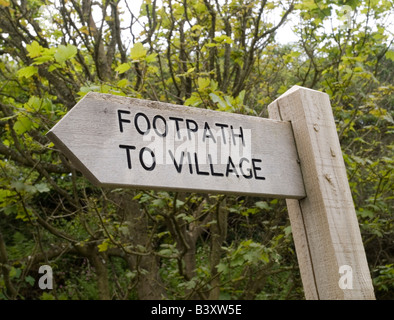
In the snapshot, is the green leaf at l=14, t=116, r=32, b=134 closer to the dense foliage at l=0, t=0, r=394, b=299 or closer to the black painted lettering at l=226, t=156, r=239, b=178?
the dense foliage at l=0, t=0, r=394, b=299

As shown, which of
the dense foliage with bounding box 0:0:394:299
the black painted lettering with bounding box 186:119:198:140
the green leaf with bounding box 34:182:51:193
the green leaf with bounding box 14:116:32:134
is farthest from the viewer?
the dense foliage with bounding box 0:0:394:299

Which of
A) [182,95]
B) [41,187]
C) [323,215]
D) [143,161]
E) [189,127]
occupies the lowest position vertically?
→ [323,215]

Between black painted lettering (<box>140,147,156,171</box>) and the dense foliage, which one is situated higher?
the dense foliage

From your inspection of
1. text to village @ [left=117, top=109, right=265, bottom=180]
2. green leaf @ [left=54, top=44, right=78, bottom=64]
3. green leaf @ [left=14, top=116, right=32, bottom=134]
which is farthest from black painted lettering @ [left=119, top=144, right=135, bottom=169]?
green leaf @ [left=14, top=116, right=32, bottom=134]

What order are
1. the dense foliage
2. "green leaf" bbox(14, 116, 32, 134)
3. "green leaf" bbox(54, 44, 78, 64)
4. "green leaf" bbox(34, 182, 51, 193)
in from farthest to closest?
the dense foliage < "green leaf" bbox(34, 182, 51, 193) < "green leaf" bbox(14, 116, 32, 134) < "green leaf" bbox(54, 44, 78, 64)

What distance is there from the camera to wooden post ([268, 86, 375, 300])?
1.49 meters

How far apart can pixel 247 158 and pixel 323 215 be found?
10.7 inches

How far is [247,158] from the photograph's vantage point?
1494 mm

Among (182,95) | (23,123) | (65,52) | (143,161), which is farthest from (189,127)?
(182,95)

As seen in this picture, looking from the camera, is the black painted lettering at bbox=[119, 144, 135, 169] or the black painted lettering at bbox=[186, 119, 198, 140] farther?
the black painted lettering at bbox=[186, 119, 198, 140]

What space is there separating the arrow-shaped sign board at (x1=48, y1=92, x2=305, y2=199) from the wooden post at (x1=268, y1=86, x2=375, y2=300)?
0.05 metres

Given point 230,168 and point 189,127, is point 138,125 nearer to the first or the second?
point 189,127

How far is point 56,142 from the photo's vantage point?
1214mm

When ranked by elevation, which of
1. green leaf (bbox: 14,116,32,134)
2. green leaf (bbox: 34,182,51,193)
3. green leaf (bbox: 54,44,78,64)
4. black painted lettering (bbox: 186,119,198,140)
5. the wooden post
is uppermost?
green leaf (bbox: 54,44,78,64)
